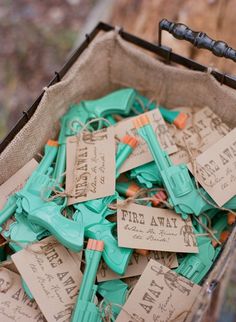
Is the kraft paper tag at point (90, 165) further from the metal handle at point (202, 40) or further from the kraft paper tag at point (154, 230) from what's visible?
the metal handle at point (202, 40)

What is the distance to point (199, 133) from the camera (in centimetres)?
85

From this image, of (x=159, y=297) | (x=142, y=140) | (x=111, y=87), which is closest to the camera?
(x=159, y=297)

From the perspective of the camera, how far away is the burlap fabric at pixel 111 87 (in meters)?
0.80

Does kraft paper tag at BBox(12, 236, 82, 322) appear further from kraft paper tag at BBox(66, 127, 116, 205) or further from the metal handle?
the metal handle

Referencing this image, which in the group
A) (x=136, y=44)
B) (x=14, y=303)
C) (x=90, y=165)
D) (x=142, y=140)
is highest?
(x=136, y=44)

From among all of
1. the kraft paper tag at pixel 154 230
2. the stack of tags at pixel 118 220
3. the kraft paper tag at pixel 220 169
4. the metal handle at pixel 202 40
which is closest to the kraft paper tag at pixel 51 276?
the stack of tags at pixel 118 220

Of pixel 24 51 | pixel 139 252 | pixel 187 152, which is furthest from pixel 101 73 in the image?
pixel 24 51

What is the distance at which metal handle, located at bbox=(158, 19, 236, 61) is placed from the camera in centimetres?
77

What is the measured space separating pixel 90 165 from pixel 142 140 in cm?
11

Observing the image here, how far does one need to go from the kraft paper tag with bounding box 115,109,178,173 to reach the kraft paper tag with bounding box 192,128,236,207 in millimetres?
70

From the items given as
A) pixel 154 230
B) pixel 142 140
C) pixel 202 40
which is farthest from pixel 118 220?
pixel 202 40

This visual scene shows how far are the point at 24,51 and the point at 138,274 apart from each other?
1.01 m

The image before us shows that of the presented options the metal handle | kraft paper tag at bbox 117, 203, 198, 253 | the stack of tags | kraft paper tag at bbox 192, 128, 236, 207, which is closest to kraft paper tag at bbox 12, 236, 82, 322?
the stack of tags

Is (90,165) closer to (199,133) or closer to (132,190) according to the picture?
(132,190)
